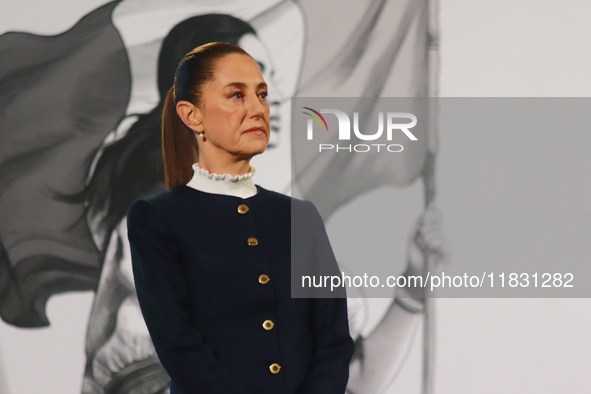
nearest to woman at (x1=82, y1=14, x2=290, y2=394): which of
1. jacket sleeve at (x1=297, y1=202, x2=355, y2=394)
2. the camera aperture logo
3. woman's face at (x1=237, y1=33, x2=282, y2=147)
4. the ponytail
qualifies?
woman's face at (x1=237, y1=33, x2=282, y2=147)

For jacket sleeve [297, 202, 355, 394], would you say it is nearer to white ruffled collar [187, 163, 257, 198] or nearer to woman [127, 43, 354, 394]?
woman [127, 43, 354, 394]

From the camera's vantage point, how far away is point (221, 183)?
61.5 inches

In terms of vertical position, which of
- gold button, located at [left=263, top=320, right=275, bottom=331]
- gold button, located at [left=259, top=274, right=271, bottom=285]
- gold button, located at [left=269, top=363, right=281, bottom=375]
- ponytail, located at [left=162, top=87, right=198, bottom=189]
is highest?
ponytail, located at [left=162, top=87, right=198, bottom=189]

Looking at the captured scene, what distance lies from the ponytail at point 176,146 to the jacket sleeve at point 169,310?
11 cm

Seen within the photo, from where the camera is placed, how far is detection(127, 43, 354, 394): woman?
1457 millimetres

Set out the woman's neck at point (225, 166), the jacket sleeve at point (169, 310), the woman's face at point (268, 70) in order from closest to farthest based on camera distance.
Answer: the jacket sleeve at point (169, 310) < the woman's neck at point (225, 166) < the woman's face at point (268, 70)

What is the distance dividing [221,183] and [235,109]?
0.44ft

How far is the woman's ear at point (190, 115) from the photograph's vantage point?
153cm

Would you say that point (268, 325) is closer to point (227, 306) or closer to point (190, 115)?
point (227, 306)

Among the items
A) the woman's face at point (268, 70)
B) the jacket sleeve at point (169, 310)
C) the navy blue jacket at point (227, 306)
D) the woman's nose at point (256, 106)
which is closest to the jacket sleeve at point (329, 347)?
the navy blue jacket at point (227, 306)

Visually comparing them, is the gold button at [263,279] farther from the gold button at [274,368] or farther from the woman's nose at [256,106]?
the woman's nose at [256,106]

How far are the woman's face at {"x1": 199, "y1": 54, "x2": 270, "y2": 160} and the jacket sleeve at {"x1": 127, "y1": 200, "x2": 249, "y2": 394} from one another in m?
0.16

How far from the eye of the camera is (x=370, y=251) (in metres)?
2.82

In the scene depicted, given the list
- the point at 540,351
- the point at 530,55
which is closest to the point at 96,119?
the point at 530,55
